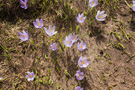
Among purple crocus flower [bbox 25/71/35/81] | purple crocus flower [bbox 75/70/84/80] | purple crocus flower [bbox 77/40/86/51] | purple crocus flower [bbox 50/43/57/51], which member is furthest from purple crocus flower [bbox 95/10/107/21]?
purple crocus flower [bbox 25/71/35/81]

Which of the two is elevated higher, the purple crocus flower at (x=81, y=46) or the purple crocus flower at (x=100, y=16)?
the purple crocus flower at (x=100, y=16)

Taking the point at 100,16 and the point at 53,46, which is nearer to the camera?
the point at 53,46

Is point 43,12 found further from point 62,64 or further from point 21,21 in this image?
point 62,64

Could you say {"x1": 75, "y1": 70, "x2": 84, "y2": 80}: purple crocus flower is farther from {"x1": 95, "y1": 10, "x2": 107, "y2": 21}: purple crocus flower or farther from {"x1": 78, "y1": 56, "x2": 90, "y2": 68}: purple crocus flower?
{"x1": 95, "y1": 10, "x2": 107, "y2": 21}: purple crocus flower

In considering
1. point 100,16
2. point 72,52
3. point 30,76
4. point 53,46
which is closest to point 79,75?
point 72,52

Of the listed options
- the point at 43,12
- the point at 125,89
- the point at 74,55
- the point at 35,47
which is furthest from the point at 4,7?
the point at 125,89

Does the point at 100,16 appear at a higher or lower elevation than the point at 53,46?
higher

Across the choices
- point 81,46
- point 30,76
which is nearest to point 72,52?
point 81,46

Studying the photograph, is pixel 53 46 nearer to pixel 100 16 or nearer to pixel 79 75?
pixel 79 75

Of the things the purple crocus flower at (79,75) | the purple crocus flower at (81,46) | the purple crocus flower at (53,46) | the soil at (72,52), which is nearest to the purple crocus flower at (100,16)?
the soil at (72,52)

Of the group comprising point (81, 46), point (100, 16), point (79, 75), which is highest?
point (100, 16)

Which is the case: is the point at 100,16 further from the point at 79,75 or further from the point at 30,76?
the point at 30,76

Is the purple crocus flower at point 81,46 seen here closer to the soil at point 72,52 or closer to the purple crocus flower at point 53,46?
the soil at point 72,52
